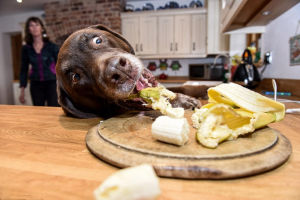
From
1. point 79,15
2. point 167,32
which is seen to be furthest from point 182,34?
point 79,15

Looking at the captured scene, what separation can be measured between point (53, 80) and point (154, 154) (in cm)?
278

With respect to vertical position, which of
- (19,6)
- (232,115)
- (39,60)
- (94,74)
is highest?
(19,6)

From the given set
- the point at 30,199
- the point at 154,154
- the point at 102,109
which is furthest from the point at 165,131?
the point at 102,109

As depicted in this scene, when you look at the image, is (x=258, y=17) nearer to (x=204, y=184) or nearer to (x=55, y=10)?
(x=204, y=184)

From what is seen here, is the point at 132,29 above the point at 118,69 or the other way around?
above

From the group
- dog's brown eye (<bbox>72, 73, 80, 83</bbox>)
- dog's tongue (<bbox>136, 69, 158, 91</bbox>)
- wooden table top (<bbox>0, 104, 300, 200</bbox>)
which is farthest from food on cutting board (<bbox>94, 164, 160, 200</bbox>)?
dog's brown eye (<bbox>72, 73, 80, 83</bbox>)

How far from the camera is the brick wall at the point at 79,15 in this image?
5.34 m

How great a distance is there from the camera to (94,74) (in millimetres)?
1054

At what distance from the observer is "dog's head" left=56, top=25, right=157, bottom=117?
964 mm

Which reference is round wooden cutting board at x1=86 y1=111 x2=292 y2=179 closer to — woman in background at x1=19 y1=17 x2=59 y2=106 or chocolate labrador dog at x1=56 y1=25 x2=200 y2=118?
chocolate labrador dog at x1=56 y1=25 x2=200 y2=118

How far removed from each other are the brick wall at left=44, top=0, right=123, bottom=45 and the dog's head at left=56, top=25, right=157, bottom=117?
444cm

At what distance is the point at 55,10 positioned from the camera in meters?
5.66

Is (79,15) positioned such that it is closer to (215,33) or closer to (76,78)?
(215,33)

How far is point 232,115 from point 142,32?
5.16m
